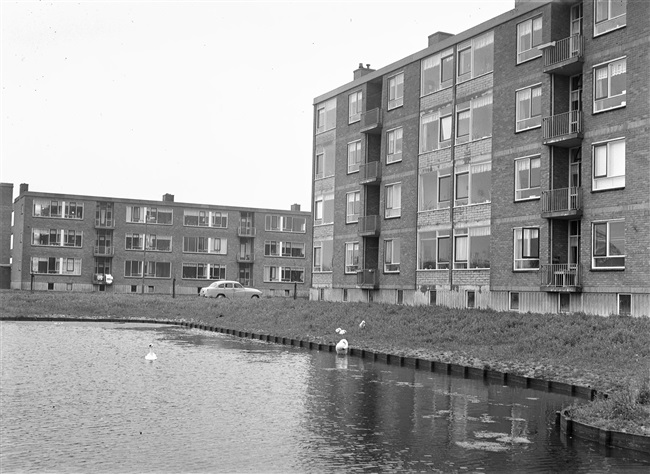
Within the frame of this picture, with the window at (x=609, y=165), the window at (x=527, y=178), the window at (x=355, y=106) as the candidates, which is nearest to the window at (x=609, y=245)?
the window at (x=609, y=165)

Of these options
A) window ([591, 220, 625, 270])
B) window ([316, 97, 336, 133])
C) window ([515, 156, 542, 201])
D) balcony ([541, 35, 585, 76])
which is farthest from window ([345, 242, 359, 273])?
window ([591, 220, 625, 270])

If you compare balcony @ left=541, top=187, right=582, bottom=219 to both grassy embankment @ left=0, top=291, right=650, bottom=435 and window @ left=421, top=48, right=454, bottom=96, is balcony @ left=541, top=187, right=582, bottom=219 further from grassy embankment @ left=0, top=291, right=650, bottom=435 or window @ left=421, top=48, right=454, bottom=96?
window @ left=421, top=48, right=454, bottom=96

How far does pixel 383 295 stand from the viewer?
145 feet

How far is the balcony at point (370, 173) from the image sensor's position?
45.2 meters

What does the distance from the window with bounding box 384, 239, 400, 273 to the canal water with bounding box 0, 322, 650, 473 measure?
68.5 feet

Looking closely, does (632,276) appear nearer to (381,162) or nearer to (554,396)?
(554,396)

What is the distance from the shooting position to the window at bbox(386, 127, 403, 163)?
43.5m

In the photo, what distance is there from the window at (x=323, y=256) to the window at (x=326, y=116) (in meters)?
7.40

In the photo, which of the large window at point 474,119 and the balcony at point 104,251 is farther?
the balcony at point 104,251

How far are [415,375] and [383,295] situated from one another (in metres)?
23.7

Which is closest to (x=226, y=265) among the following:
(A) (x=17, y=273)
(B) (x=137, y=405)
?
(A) (x=17, y=273)

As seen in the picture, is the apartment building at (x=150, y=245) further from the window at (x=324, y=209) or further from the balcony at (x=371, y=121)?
the balcony at (x=371, y=121)

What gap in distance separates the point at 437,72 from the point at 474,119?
173 inches

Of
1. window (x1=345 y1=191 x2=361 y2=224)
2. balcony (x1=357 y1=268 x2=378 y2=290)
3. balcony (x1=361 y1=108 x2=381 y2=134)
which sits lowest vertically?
balcony (x1=357 y1=268 x2=378 y2=290)
